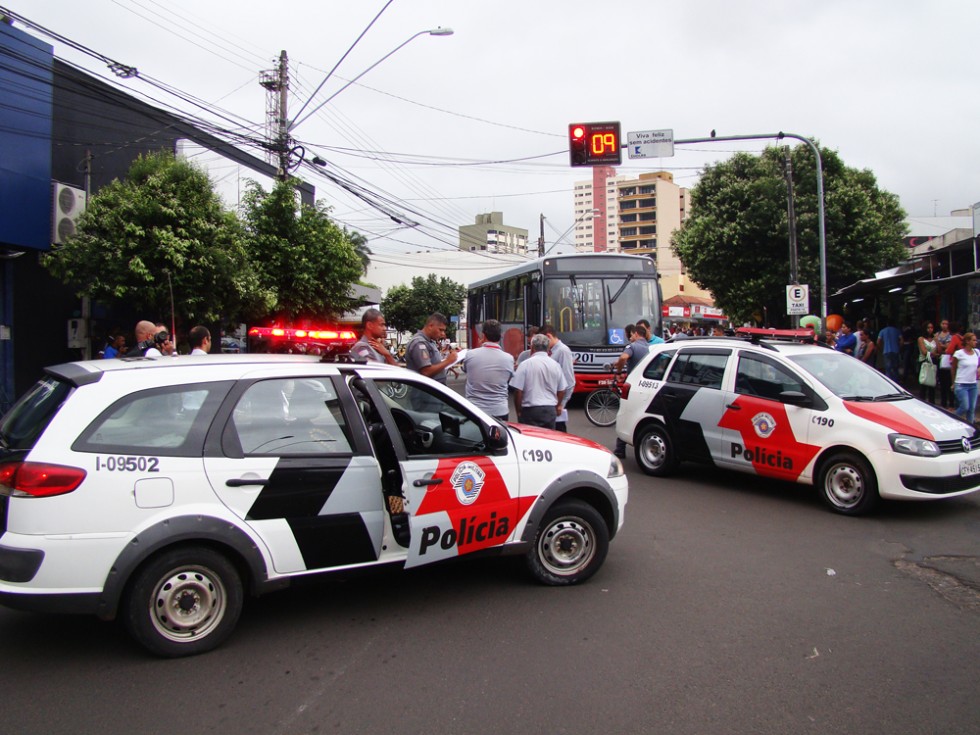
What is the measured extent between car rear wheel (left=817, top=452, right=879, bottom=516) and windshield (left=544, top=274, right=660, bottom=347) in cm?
912

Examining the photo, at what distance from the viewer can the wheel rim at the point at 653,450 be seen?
926cm

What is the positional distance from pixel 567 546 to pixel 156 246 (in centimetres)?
1130

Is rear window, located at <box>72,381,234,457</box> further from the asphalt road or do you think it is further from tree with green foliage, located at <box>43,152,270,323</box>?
tree with green foliage, located at <box>43,152,270,323</box>

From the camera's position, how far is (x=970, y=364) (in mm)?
12508

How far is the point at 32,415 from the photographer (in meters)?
4.11

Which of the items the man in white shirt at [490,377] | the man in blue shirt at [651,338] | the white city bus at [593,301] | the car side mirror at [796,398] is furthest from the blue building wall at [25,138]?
the car side mirror at [796,398]

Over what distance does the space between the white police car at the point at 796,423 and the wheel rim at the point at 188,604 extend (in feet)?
19.2

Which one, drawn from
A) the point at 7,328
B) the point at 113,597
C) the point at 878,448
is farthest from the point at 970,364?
the point at 7,328

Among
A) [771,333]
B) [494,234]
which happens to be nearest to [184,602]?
[771,333]

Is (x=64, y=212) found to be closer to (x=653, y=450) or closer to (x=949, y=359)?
(x=653, y=450)

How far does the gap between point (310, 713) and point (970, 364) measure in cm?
1275

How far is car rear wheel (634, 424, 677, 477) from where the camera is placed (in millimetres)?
9156

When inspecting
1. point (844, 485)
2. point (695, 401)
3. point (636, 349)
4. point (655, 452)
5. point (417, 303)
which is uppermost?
point (417, 303)

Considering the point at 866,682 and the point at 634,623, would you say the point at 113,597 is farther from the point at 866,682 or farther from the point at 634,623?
the point at 866,682
